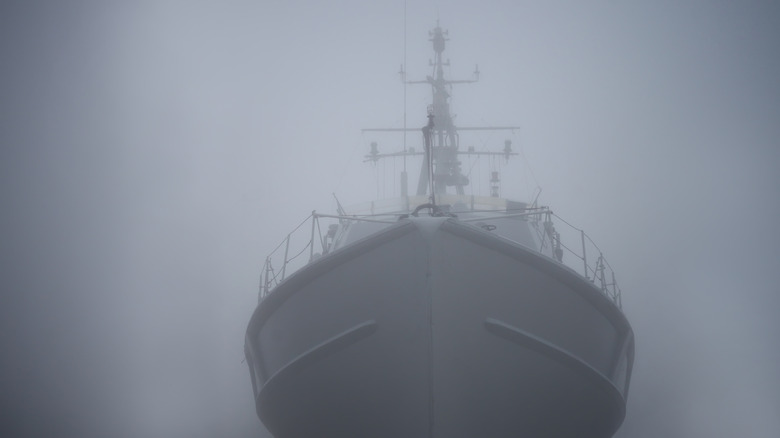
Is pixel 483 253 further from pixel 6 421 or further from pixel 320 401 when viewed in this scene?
pixel 6 421

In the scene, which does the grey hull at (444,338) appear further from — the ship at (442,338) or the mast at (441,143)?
Answer: the mast at (441,143)

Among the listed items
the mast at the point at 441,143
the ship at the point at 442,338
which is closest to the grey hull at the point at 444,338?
the ship at the point at 442,338

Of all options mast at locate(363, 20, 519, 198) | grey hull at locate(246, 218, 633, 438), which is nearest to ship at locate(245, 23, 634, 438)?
grey hull at locate(246, 218, 633, 438)

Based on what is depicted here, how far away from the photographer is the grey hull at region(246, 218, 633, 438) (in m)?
4.14

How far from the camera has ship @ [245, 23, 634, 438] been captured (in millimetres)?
4141

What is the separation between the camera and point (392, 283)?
4.20m

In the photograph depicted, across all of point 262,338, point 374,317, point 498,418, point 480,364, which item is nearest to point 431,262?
point 374,317

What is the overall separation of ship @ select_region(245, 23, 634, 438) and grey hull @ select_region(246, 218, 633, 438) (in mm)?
11

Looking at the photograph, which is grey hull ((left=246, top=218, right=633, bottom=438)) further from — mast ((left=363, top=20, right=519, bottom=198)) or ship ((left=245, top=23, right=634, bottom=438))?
mast ((left=363, top=20, right=519, bottom=198))

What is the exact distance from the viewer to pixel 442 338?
163 inches

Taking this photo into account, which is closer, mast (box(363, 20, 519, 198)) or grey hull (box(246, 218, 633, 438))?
grey hull (box(246, 218, 633, 438))

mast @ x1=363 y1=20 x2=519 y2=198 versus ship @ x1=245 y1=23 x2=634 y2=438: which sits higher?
mast @ x1=363 y1=20 x2=519 y2=198

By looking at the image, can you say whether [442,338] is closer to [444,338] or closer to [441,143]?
[444,338]

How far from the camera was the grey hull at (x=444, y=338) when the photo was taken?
4.14m
